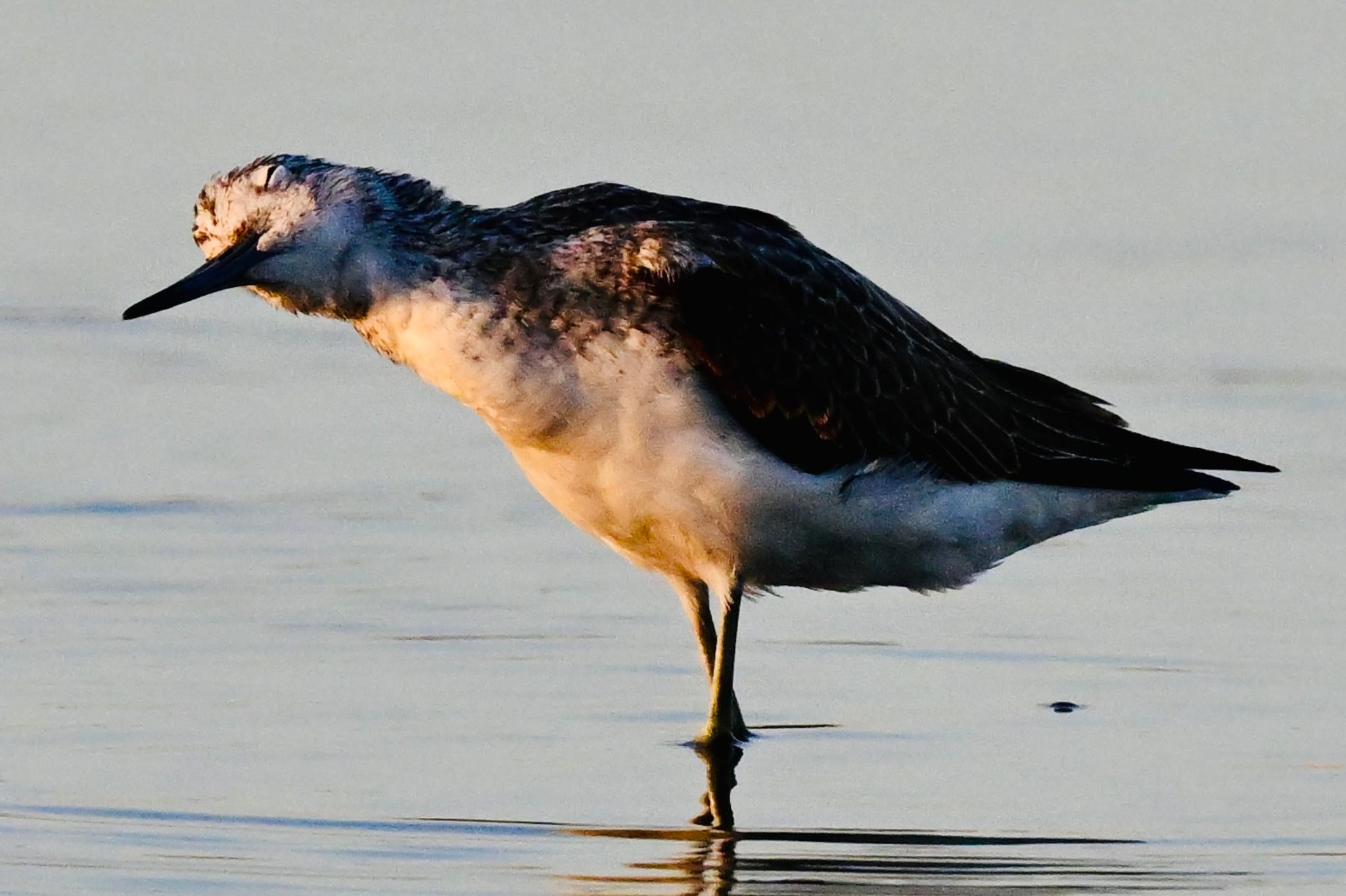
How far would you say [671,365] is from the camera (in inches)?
368

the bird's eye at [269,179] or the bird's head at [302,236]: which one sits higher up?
the bird's eye at [269,179]

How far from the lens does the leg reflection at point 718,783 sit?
893 centimetres

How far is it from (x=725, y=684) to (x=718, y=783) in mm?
575

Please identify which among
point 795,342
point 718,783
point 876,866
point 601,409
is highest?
point 795,342

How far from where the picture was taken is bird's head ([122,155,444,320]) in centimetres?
952

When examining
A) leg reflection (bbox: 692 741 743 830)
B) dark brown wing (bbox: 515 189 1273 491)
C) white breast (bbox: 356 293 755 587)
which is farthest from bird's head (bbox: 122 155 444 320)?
leg reflection (bbox: 692 741 743 830)

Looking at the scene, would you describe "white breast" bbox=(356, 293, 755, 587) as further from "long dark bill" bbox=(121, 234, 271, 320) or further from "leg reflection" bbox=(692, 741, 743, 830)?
"leg reflection" bbox=(692, 741, 743, 830)

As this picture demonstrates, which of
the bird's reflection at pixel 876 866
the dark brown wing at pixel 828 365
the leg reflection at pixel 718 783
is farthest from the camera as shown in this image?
the dark brown wing at pixel 828 365

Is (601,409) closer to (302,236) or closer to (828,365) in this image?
(828,365)

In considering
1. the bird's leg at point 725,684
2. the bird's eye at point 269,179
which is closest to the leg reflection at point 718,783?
the bird's leg at point 725,684

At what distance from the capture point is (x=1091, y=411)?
35.3ft

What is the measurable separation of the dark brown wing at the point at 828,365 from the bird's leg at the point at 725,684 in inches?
21.6

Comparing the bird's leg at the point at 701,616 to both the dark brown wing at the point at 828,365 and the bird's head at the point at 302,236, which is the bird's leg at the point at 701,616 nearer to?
the dark brown wing at the point at 828,365

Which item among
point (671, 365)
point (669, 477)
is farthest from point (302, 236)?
point (669, 477)
